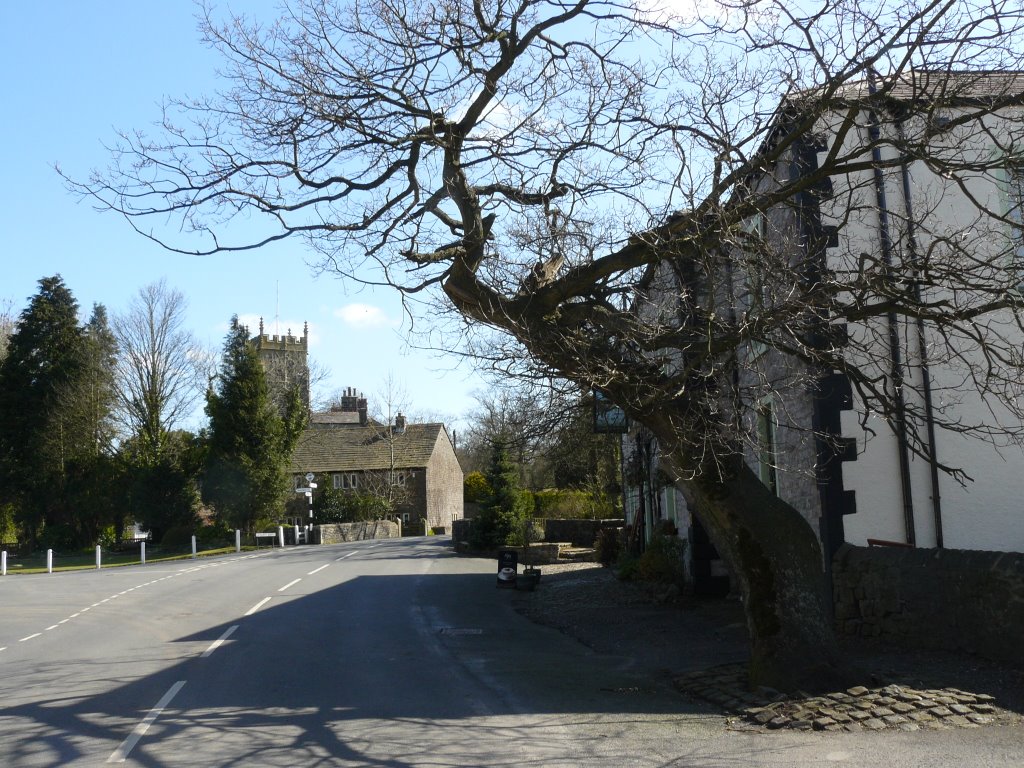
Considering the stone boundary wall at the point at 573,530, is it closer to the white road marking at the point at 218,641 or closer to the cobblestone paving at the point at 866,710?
the white road marking at the point at 218,641

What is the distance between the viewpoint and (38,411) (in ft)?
160

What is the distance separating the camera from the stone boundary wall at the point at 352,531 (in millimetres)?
48094

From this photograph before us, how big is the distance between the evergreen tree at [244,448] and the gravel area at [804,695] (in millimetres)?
34361

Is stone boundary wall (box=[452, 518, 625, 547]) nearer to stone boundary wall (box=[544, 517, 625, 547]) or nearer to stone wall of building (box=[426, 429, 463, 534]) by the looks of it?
stone boundary wall (box=[544, 517, 625, 547])

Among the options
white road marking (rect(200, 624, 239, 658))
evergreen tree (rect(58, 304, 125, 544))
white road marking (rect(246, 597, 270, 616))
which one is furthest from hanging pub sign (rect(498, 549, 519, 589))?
evergreen tree (rect(58, 304, 125, 544))

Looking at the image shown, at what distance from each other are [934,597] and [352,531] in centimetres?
4346

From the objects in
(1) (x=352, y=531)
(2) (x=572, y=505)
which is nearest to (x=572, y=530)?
(2) (x=572, y=505)

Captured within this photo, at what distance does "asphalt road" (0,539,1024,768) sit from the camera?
6957 mm

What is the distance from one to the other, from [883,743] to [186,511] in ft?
148

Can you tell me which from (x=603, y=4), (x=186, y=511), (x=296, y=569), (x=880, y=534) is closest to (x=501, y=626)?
(x=880, y=534)

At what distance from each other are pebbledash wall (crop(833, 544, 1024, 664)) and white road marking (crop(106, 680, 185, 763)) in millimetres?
7824

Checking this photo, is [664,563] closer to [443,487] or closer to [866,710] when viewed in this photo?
[866,710]

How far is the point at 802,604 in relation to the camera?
887 centimetres

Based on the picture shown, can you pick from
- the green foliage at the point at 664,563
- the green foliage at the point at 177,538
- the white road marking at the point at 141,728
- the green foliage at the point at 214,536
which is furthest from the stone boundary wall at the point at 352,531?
the white road marking at the point at 141,728
